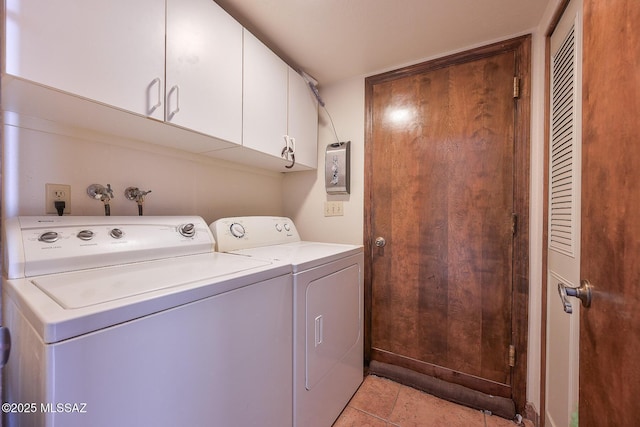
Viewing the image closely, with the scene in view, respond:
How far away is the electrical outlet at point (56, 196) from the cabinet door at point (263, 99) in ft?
2.68

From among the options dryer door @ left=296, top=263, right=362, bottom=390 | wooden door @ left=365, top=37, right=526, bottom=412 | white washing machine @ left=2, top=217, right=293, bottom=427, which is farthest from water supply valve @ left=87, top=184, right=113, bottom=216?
wooden door @ left=365, top=37, right=526, bottom=412

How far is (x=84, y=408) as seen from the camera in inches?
20.7

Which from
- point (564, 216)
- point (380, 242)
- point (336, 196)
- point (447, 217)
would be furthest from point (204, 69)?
point (564, 216)

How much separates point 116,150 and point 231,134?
559 mm

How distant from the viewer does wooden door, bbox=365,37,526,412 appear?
152 centimetres

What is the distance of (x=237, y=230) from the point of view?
1.50 metres

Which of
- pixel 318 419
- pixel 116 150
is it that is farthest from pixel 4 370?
pixel 318 419

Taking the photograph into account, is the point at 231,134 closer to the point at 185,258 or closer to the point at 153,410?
the point at 185,258

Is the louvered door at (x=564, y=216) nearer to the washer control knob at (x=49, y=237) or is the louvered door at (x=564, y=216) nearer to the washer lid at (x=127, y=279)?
the washer lid at (x=127, y=279)

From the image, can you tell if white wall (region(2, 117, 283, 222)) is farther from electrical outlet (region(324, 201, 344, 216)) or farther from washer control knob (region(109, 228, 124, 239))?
electrical outlet (region(324, 201, 344, 216))

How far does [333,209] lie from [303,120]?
2.44 feet

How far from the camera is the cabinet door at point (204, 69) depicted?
1036 mm

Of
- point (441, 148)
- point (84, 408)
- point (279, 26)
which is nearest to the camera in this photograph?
point (84, 408)

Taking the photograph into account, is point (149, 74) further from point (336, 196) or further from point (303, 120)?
point (336, 196)
